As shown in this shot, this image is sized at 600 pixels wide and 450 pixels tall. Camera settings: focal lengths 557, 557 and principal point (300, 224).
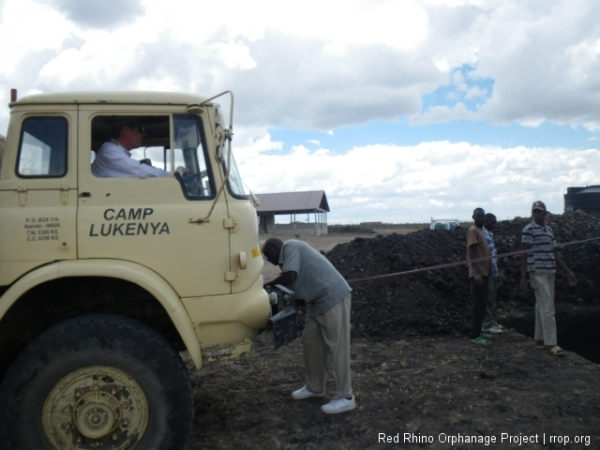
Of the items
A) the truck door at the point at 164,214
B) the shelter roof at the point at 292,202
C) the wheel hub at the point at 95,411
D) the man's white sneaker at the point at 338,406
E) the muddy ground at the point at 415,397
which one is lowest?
the muddy ground at the point at 415,397

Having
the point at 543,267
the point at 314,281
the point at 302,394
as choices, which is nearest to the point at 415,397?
the point at 302,394

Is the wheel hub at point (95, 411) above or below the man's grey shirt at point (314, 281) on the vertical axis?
below

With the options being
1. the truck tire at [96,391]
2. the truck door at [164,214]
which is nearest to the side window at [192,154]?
the truck door at [164,214]

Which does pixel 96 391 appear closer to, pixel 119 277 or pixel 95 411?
pixel 95 411

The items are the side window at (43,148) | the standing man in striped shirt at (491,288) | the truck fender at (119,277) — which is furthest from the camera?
the standing man in striped shirt at (491,288)

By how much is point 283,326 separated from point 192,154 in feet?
5.14

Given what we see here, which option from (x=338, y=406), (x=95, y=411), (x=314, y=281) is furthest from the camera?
(x=314, y=281)

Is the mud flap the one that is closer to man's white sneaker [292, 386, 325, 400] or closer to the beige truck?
the beige truck

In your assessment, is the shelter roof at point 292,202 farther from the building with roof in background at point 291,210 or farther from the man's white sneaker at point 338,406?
the man's white sneaker at point 338,406

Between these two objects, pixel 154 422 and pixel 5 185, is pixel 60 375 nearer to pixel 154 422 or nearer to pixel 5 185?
pixel 154 422

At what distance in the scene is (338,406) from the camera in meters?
5.24

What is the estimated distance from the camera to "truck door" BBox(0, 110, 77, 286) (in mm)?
3887

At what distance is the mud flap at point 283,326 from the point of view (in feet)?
14.7

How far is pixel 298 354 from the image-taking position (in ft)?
24.7
